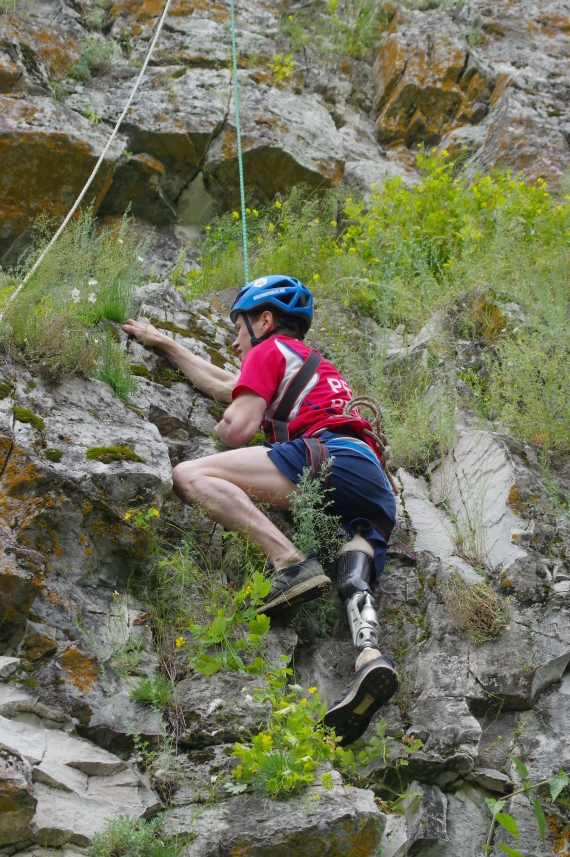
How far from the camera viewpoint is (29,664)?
326 centimetres

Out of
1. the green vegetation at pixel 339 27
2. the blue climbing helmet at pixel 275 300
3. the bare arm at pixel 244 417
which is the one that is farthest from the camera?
the green vegetation at pixel 339 27

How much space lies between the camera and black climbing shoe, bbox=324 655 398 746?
3.40 metres

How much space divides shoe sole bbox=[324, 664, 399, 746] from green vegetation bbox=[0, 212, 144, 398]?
2.28m

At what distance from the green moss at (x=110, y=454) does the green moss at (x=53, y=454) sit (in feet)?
0.47

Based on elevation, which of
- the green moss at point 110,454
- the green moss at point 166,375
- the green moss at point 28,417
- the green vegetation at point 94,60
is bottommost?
the green moss at point 166,375

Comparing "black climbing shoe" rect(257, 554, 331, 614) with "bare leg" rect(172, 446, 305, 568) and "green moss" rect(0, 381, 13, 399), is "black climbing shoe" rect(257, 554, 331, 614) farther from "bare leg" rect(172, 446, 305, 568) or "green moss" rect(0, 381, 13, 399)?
"green moss" rect(0, 381, 13, 399)

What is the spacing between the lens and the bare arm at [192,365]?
5488mm

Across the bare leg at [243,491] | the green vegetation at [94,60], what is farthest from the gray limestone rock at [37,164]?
the bare leg at [243,491]

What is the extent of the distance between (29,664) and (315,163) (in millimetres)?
7518

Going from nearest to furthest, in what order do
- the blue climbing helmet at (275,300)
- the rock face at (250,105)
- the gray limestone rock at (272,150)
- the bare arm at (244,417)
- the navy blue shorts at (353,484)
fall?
1. the navy blue shorts at (353,484)
2. the bare arm at (244,417)
3. the blue climbing helmet at (275,300)
4. the rock face at (250,105)
5. the gray limestone rock at (272,150)

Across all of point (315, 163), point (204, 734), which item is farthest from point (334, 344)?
point (204, 734)

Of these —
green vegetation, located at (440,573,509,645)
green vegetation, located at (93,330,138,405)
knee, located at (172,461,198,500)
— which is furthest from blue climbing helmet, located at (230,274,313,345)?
green vegetation, located at (440,573,509,645)

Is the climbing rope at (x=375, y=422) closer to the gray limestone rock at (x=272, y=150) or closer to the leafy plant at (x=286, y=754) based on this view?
the leafy plant at (x=286, y=754)

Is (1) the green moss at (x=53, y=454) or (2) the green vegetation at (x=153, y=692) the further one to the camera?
(1) the green moss at (x=53, y=454)
